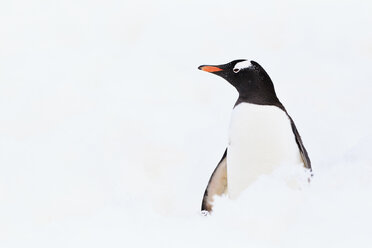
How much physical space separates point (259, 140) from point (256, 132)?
3cm

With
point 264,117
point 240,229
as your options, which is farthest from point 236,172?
point 240,229

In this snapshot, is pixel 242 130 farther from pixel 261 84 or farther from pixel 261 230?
pixel 261 230

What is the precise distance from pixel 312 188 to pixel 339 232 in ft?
1.05

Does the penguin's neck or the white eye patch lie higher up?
the white eye patch

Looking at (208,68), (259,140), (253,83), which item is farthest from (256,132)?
(208,68)

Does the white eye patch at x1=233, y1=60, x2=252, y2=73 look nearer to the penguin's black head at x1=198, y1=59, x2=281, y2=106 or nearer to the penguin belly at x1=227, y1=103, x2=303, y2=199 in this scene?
the penguin's black head at x1=198, y1=59, x2=281, y2=106

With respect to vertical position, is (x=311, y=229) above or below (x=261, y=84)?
below

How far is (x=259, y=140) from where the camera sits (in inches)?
81.1

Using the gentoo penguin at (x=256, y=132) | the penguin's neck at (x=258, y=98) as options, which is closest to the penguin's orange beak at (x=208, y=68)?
the gentoo penguin at (x=256, y=132)

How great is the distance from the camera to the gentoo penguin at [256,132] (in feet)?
6.76

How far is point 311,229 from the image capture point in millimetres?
1470

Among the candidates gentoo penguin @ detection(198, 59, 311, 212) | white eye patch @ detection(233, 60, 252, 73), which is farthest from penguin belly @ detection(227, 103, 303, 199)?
white eye patch @ detection(233, 60, 252, 73)

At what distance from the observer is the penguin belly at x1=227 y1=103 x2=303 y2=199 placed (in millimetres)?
2059

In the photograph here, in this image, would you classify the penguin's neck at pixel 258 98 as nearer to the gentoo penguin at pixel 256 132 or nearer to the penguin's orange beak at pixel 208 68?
the gentoo penguin at pixel 256 132
